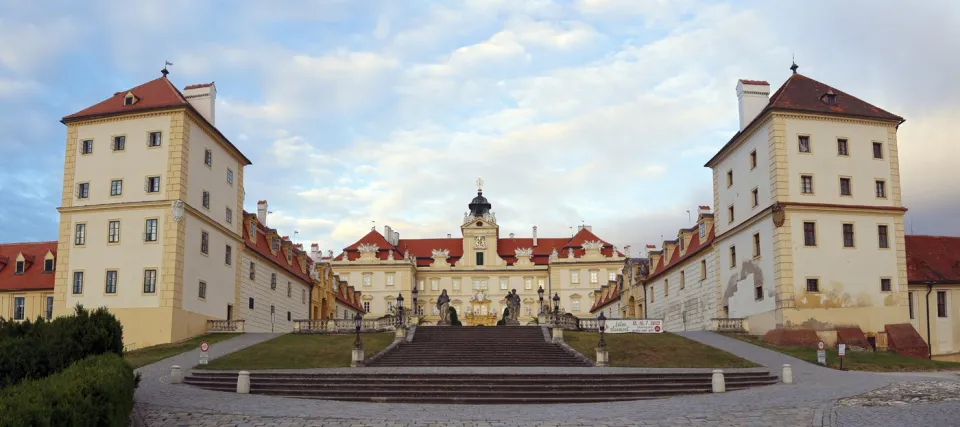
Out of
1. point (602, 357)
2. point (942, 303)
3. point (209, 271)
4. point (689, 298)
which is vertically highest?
point (209, 271)

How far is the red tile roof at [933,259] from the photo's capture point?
46406mm

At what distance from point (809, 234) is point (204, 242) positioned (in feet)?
103

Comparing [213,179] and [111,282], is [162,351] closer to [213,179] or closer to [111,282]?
[111,282]

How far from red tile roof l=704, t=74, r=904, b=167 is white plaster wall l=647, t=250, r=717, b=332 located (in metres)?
10.4

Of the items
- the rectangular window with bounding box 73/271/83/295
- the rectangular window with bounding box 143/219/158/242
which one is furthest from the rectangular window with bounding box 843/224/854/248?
the rectangular window with bounding box 73/271/83/295

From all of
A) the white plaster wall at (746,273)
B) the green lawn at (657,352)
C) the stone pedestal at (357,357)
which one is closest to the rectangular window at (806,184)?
the white plaster wall at (746,273)

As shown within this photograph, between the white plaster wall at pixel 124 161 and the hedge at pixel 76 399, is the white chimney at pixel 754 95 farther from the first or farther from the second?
the hedge at pixel 76 399

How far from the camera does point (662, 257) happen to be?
65938 millimetres

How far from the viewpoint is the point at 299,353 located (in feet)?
126

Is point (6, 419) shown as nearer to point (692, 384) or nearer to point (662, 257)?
point (692, 384)

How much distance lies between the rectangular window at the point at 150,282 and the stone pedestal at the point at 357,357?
1303 centimetres

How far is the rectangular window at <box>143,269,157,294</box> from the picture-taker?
43125mm

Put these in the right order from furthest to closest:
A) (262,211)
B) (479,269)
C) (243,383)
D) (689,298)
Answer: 1. (479,269)
2. (262,211)
3. (689,298)
4. (243,383)

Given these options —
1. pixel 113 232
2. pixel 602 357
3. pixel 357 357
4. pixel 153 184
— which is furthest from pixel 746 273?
pixel 113 232
